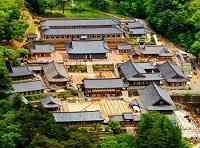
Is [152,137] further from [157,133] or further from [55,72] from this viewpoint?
[55,72]

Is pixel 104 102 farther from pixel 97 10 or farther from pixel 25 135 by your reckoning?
pixel 97 10

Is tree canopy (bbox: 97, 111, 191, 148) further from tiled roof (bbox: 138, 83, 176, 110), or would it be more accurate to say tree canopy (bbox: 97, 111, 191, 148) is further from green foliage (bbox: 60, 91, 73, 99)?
green foliage (bbox: 60, 91, 73, 99)

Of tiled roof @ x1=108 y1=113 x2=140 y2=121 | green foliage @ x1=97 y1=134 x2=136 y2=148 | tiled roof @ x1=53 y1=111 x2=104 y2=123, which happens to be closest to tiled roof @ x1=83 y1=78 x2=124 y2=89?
tiled roof @ x1=108 y1=113 x2=140 y2=121

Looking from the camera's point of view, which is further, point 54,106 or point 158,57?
point 158,57

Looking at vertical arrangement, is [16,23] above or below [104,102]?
above

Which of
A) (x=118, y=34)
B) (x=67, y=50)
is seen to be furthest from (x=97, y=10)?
(x=67, y=50)

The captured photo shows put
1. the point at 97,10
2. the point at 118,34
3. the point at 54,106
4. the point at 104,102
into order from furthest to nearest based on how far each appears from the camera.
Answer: the point at 97,10 < the point at 118,34 < the point at 104,102 < the point at 54,106

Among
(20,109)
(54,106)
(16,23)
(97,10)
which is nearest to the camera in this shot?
(20,109)
